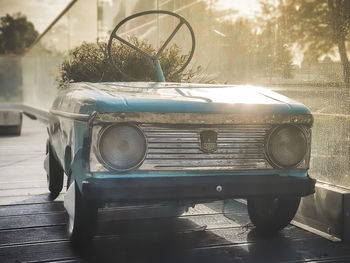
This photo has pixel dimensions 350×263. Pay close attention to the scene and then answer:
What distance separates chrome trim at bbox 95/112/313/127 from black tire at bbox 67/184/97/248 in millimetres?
461

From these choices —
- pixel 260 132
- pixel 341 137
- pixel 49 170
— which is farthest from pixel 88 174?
pixel 49 170

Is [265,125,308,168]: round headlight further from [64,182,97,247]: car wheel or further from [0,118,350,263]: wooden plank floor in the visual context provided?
[64,182,97,247]: car wheel

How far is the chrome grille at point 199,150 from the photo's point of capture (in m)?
2.56

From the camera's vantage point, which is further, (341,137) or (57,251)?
(341,137)

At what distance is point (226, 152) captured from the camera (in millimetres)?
2666

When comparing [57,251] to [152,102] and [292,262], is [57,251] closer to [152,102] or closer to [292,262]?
[152,102]

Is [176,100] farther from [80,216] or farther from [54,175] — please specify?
[54,175]

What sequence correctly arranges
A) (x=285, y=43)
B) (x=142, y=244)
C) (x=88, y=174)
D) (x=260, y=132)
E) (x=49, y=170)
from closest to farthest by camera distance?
(x=88, y=174), (x=260, y=132), (x=142, y=244), (x=285, y=43), (x=49, y=170)

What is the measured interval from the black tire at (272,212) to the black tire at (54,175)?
1489 millimetres

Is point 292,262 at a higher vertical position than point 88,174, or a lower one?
lower

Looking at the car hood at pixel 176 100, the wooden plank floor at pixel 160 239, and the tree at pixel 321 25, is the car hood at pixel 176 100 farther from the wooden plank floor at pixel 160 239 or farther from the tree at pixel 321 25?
the wooden plank floor at pixel 160 239

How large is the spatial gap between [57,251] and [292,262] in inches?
44.5

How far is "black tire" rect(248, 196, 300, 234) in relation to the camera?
10.3ft

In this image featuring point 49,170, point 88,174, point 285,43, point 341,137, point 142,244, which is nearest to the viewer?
point 88,174
